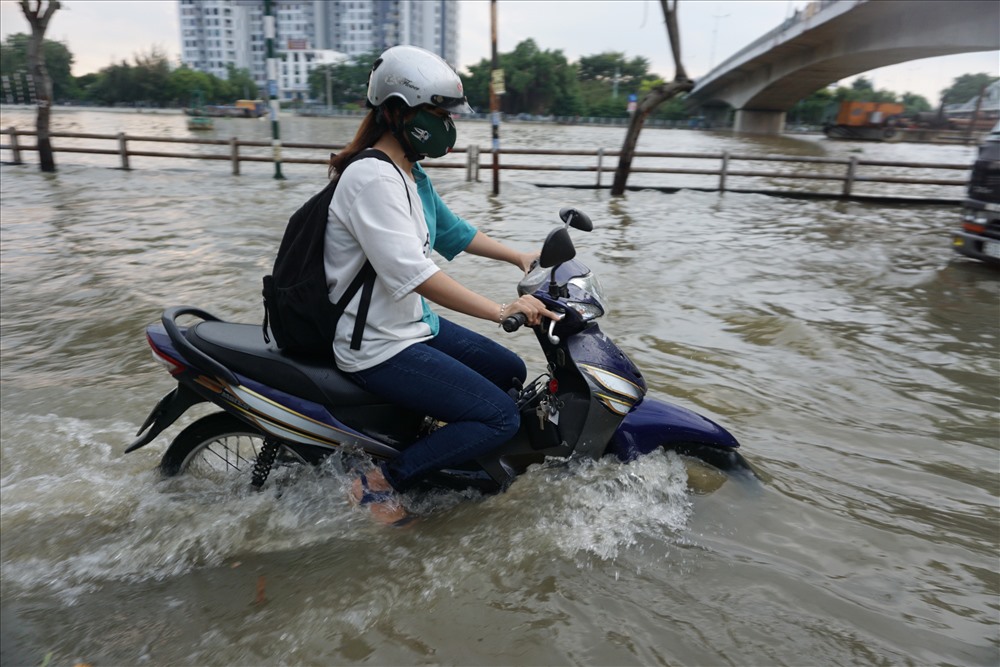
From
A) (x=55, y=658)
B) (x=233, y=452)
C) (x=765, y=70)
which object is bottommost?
(x=55, y=658)

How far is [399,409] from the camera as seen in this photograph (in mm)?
2775

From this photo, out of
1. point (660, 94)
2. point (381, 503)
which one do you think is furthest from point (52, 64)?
point (381, 503)

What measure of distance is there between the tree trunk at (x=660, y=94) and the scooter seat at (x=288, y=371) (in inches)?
531

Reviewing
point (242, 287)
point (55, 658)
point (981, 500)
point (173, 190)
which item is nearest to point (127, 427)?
point (55, 658)

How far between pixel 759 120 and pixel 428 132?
62477mm

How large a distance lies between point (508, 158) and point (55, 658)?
22718 millimetres

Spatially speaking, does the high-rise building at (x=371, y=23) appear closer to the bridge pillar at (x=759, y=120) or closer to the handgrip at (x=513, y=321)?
the bridge pillar at (x=759, y=120)

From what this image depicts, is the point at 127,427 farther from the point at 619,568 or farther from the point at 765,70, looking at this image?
the point at 765,70

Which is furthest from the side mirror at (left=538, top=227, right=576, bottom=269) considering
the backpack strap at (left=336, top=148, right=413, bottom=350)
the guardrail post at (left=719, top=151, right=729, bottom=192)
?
the guardrail post at (left=719, top=151, right=729, bottom=192)

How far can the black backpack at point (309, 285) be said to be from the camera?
2359mm

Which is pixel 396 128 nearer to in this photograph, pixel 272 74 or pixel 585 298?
pixel 585 298

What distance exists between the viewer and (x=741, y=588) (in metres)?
2.60

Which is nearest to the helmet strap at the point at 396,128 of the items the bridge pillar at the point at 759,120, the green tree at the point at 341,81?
the bridge pillar at the point at 759,120

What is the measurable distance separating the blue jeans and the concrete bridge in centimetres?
2593
